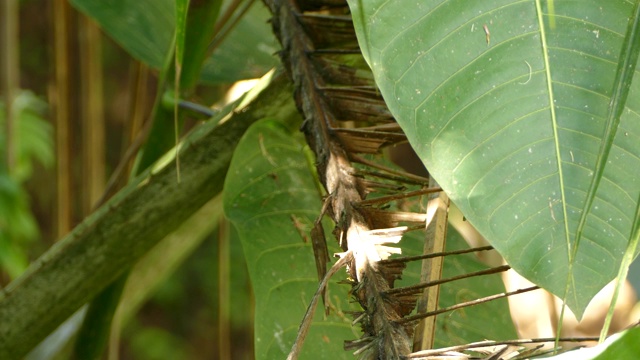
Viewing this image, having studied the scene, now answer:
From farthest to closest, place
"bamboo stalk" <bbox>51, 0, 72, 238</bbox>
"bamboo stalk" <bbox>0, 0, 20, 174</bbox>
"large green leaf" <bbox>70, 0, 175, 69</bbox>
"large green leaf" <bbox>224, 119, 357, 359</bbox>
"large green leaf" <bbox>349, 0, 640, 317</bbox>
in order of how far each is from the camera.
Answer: "bamboo stalk" <bbox>51, 0, 72, 238</bbox>, "bamboo stalk" <bbox>0, 0, 20, 174</bbox>, "large green leaf" <bbox>70, 0, 175, 69</bbox>, "large green leaf" <bbox>224, 119, 357, 359</bbox>, "large green leaf" <bbox>349, 0, 640, 317</bbox>

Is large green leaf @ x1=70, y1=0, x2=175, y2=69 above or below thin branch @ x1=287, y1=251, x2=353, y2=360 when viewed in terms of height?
above

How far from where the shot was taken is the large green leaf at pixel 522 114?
0.27 m

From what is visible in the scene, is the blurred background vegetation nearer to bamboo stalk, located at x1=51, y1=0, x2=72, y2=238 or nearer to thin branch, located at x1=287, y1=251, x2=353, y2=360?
bamboo stalk, located at x1=51, y1=0, x2=72, y2=238

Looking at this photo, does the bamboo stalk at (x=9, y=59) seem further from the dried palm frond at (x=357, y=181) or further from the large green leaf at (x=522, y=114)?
the large green leaf at (x=522, y=114)

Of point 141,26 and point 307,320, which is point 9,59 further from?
point 307,320

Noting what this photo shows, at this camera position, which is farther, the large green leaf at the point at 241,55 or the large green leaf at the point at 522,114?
the large green leaf at the point at 241,55

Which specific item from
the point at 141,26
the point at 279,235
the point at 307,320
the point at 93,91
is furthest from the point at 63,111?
the point at 307,320

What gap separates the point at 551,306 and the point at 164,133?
597 millimetres

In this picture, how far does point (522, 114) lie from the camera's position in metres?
0.28

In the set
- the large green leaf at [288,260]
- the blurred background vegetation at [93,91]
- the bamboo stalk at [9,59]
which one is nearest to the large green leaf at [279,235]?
the large green leaf at [288,260]

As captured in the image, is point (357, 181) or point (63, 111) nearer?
point (357, 181)

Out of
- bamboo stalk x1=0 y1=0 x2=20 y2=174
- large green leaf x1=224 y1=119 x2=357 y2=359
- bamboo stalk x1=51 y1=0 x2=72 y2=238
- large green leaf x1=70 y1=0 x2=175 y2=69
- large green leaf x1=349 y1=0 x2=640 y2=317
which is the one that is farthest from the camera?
bamboo stalk x1=51 y1=0 x2=72 y2=238

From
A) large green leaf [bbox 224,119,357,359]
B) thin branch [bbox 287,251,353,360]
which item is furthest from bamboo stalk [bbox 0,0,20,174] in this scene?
thin branch [bbox 287,251,353,360]

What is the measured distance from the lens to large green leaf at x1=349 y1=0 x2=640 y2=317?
266 mm
